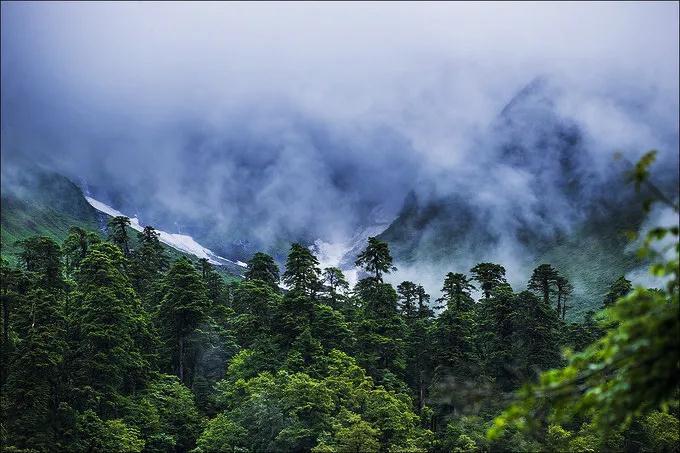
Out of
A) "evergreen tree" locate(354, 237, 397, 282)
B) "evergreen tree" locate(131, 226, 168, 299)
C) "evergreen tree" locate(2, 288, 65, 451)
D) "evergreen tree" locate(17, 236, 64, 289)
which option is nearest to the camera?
"evergreen tree" locate(2, 288, 65, 451)

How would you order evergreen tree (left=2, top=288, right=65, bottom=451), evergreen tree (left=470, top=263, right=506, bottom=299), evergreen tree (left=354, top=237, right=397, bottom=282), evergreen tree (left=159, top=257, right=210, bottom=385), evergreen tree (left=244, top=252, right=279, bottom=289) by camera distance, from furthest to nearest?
evergreen tree (left=244, top=252, right=279, bottom=289) < evergreen tree (left=470, top=263, right=506, bottom=299) < evergreen tree (left=354, top=237, right=397, bottom=282) < evergreen tree (left=159, top=257, right=210, bottom=385) < evergreen tree (left=2, top=288, right=65, bottom=451)

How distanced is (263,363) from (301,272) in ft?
39.4

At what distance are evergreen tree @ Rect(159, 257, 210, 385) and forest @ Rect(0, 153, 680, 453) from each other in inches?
7.3

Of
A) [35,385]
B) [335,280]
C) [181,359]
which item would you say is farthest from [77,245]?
[35,385]

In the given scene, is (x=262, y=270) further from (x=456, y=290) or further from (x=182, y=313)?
(x=456, y=290)

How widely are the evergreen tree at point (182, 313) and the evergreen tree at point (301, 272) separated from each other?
10015 mm

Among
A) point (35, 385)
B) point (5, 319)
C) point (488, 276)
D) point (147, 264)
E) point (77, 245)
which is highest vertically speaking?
point (147, 264)

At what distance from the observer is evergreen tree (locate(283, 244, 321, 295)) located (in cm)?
6369

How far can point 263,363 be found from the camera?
55562mm

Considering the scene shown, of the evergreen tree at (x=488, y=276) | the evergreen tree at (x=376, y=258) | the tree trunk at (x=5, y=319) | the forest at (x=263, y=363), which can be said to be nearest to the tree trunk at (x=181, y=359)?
the forest at (x=263, y=363)

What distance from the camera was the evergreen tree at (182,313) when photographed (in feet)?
207

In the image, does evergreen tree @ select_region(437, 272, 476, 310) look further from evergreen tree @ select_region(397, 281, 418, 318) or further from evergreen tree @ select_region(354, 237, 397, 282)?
evergreen tree @ select_region(397, 281, 418, 318)

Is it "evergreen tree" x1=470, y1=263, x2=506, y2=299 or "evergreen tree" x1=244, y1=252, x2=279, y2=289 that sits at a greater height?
"evergreen tree" x1=244, y1=252, x2=279, y2=289

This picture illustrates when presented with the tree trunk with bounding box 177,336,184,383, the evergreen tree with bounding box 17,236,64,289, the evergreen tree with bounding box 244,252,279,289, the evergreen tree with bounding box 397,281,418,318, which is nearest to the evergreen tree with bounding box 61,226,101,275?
the evergreen tree with bounding box 17,236,64,289
